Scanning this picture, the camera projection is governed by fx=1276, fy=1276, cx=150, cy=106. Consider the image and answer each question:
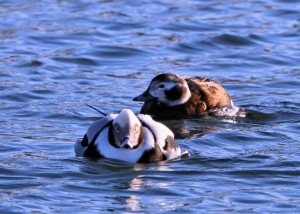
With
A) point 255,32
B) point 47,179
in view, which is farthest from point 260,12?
point 47,179

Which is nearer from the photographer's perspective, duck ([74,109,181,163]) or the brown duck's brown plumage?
duck ([74,109,181,163])

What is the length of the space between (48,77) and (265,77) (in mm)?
3024

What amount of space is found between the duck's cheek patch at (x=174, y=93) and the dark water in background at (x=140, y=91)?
487 millimetres

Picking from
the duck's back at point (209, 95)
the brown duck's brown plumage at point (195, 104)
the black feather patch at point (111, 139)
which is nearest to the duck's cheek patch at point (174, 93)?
the brown duck's brown plumage at point (195, 104)

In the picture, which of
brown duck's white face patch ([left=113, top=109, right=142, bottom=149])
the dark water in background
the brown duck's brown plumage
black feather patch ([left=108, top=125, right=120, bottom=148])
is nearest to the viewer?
the dark water in background

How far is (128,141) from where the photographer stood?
12.0 m

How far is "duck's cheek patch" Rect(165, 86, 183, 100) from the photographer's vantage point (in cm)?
1531

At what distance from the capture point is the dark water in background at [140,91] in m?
11.3

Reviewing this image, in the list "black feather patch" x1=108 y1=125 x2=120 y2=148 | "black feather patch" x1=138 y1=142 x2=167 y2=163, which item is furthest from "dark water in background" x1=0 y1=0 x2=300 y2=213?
"black feather patch" x1=108 y1=125 x2=120 y2=148

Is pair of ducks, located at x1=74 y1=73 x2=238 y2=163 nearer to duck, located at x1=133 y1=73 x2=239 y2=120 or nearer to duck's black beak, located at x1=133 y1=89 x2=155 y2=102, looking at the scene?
duck's black beak, located at x1=133 y1=89 x2=155 y2=102

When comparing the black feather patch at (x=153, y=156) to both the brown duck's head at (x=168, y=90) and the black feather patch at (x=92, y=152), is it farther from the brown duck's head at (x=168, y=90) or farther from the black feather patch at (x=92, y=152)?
the brown duck's head at (x=168, y=90)

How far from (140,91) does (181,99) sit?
1.46 meters

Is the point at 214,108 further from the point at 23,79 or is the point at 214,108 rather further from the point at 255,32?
the point at 255,32

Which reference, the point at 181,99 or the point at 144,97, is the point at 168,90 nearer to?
the point at 181,99
